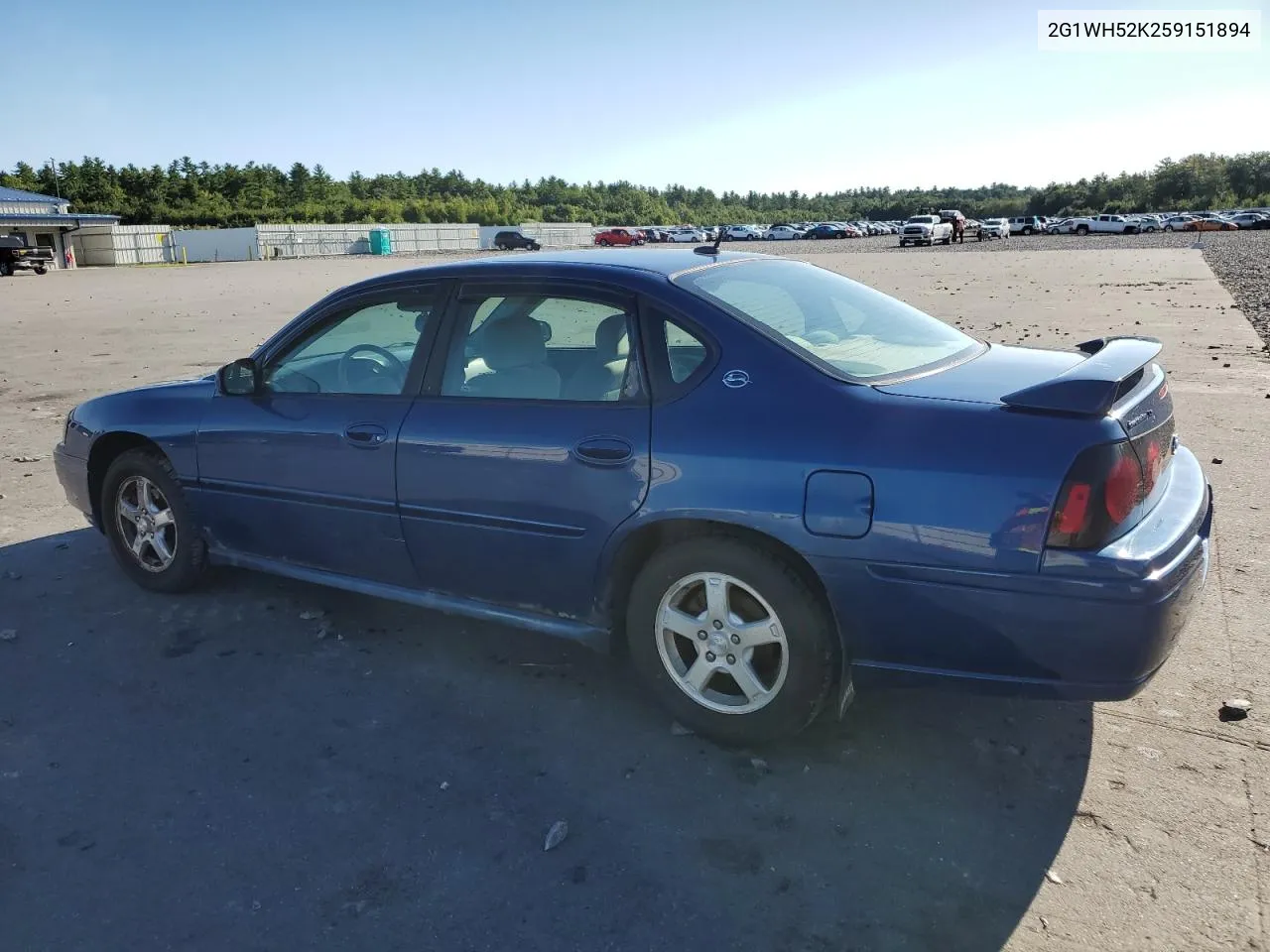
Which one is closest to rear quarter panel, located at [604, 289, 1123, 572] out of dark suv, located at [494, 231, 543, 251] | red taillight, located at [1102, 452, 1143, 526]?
red taillight, located at [1102, 452, 1143, 526]

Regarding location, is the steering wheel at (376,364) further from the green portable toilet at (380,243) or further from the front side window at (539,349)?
the green portable toilet at (380,243)

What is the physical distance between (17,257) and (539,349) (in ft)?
164

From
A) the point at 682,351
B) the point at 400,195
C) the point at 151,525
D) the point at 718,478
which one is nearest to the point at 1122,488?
the point at 718,478

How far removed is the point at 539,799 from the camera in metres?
3.09

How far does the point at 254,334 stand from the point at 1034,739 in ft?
49.3

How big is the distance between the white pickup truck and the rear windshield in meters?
74.0

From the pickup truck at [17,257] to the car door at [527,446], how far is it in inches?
1908

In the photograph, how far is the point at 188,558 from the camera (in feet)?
15.3

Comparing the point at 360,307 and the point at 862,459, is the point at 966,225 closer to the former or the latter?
the point at 360,307

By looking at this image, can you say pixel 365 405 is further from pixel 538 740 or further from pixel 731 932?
pixel 731 932

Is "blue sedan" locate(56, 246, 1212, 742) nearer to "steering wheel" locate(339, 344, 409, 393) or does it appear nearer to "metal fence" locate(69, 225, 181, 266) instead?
"steering wheel" locate(339, 344, 409, 393)

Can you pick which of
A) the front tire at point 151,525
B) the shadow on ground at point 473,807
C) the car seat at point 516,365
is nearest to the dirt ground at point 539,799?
the shadow on ground at point 473,807

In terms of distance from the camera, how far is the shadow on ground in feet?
8.39

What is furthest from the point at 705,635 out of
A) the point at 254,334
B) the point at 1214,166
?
the point at 1214,166
